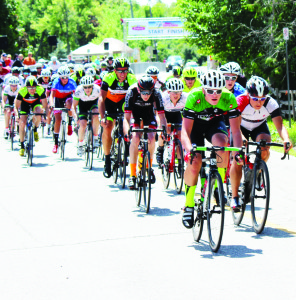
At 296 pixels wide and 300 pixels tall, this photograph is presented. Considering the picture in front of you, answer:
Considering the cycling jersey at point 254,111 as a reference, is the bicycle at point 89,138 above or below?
below

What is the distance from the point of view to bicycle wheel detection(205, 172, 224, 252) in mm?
6941

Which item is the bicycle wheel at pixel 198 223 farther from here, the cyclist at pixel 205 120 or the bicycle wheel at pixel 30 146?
the bicycle wheel at pixel 30 146

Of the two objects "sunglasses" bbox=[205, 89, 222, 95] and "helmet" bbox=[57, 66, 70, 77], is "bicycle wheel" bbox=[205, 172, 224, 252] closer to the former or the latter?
"sunglasses" bbox=[205, 89, 222, 95]

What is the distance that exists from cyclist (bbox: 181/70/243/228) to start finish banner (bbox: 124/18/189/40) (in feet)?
180

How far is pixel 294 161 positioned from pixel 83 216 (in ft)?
19.8

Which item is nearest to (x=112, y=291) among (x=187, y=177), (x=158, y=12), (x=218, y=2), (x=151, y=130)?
(x=187, y=177)

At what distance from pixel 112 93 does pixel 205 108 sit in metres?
4.52

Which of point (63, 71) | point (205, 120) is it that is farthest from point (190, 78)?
point (205, 120)

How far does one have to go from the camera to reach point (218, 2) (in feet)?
74.5

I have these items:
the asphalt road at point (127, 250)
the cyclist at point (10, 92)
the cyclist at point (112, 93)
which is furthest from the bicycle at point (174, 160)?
the cyclist at point (10, 92)

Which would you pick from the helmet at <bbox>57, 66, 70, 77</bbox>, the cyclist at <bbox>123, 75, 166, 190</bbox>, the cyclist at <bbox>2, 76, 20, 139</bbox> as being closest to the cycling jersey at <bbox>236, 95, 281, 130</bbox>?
the cyclist at <bbox>123, 75, 166, 190</bbox>

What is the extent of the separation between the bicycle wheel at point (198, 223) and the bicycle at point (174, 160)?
3210mm

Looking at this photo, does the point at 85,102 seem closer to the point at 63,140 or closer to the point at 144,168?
the point at 63,140

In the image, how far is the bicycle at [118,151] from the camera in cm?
1127
